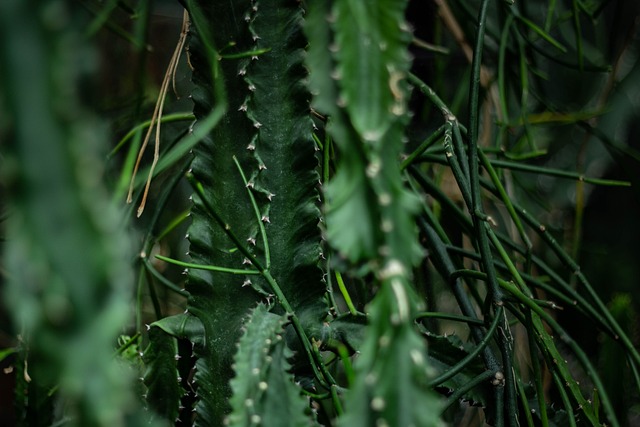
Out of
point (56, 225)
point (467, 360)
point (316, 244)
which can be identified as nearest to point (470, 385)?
point (467, 360)

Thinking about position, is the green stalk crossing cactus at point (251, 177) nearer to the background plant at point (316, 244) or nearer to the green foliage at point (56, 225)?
the background plant at point (316, 244)

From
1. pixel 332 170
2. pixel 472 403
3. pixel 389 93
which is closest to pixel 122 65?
pixel 332 170

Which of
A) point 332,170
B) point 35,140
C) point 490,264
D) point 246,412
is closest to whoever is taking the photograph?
point 35,140

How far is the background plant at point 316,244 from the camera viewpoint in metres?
0.19

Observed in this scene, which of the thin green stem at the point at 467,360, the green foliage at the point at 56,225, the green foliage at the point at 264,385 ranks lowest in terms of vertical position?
the thin green stem at the point at 467,360

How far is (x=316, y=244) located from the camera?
494 mm

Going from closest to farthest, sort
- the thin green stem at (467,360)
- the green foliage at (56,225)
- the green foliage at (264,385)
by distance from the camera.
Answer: the green foliage at (56,225)
the green foliage at (264,385)
the thin green stem at (467,360)

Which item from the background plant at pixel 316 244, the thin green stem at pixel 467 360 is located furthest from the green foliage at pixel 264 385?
the thin green stem at pixel 467 360

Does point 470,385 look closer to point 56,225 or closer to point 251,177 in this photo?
point 251,177

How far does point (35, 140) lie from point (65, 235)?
0.03 m

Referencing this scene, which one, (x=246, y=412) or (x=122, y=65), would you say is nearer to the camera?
(x=246, y=412)

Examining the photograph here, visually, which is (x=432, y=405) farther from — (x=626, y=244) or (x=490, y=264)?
(x=626, y=244)

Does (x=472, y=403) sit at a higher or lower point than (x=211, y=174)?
lower

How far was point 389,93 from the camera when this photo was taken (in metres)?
0.26
